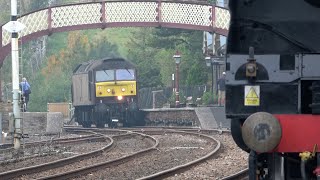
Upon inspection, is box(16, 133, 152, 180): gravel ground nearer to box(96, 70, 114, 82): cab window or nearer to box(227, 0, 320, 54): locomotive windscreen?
box(227, 0, 320, 54): locomotive windscreen

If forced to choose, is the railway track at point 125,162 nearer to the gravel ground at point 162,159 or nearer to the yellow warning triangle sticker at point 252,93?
the gravel ground at point 162,159

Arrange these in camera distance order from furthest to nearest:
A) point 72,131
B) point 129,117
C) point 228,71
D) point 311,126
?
1. point 129,117
2. point 72,131
3. point 228,71
4. point 311,126

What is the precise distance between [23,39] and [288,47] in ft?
78.4

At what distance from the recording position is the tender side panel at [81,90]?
34.6 m

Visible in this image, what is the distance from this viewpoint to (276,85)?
670 centimetres

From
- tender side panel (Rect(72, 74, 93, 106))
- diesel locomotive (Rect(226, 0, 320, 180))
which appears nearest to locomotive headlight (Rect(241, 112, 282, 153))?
diesel locomotive (Rect(226, 0, 320, 180))

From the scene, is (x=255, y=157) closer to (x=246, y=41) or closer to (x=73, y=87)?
(x=246, y=41)

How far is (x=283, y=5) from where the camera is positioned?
685 cm

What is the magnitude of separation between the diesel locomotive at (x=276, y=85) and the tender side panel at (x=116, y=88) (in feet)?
88.7

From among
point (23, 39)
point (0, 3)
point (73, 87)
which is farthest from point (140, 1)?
point (0, 3)

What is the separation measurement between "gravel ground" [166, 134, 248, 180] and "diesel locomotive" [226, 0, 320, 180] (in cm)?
474

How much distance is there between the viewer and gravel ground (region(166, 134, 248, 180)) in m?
11.8

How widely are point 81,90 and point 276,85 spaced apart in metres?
29.2

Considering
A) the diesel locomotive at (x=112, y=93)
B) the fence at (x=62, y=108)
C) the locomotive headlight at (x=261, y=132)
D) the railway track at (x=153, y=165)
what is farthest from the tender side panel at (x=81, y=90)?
the locomotive headlight at (x=261, y=132)
